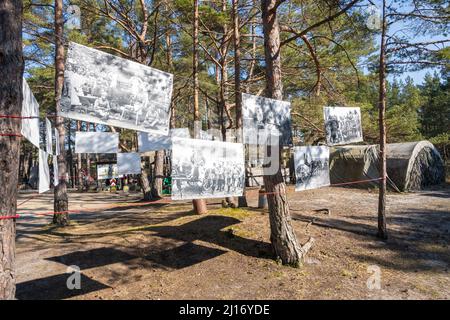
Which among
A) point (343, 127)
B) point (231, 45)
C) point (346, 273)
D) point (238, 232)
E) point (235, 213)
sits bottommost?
point (346, 273)

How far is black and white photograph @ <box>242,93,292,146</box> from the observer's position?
450cm

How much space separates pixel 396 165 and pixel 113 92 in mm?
13393

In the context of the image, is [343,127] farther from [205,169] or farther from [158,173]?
[158,173]

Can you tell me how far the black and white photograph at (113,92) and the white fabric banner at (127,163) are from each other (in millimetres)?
3926

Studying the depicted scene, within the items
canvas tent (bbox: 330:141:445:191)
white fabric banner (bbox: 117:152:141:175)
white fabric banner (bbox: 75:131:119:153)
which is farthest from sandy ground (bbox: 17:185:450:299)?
canvas tent (bbox: 330:141:445:191)

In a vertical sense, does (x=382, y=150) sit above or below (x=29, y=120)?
below

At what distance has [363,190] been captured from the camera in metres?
13.7

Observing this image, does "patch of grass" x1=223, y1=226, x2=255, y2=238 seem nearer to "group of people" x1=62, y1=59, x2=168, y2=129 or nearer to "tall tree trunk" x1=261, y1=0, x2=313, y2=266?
"tall tree trunk" x1=261, y1=0, x2=313, y2=266

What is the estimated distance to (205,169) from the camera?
13.6ft

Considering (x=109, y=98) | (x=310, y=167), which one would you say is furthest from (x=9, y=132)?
(x=310, y=167)

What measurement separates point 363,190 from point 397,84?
1273 inches

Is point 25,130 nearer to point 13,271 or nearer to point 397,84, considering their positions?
point 13,271

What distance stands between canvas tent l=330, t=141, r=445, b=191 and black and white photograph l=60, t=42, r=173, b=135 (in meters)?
11.7
